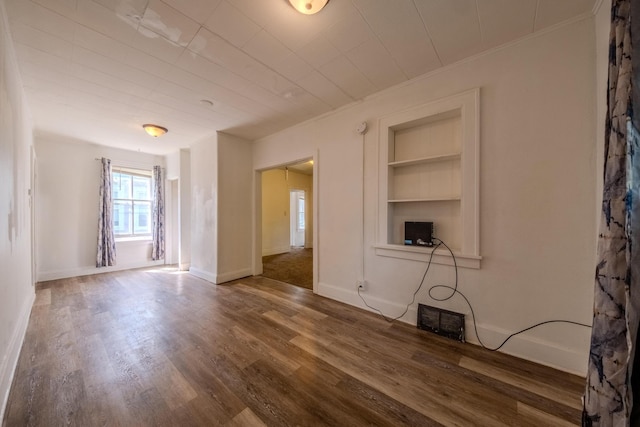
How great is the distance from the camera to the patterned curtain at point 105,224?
4.55 metres

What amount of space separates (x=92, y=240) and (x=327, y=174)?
504cm

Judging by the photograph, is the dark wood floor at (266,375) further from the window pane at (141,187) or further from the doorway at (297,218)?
the doorway at (297,218)

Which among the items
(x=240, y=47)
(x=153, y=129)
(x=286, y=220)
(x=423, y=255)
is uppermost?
(x=240, y=47)

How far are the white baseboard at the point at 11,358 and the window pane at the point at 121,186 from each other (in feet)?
10.6

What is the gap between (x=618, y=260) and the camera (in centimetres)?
83

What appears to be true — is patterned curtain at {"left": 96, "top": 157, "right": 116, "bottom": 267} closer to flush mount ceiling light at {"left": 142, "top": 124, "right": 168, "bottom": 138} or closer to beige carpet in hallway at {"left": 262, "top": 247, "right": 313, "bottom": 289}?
flush mount ceiling light at {"left": 142, "top": 124, "right": 168, "bottom": 138}

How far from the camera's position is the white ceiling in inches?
61.4

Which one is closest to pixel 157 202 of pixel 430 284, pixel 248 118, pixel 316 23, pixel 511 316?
pixel 248 118

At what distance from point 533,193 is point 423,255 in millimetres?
1025

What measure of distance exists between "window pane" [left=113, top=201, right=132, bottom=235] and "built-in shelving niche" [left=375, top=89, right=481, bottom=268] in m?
5.59

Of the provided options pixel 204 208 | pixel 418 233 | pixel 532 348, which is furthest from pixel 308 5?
pixel 204 208

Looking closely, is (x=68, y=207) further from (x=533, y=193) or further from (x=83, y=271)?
(x=533, y=193)

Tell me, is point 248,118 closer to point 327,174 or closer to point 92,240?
point 327,174

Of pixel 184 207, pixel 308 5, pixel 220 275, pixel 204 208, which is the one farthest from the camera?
pixel 184 207
